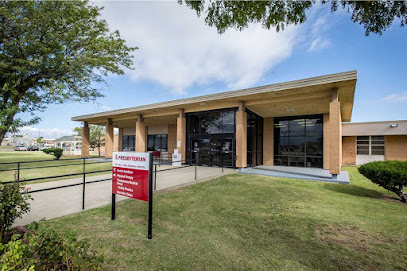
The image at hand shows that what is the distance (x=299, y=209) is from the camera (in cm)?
539

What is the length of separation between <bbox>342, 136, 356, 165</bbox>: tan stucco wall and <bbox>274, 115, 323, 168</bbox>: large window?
21.4 feet

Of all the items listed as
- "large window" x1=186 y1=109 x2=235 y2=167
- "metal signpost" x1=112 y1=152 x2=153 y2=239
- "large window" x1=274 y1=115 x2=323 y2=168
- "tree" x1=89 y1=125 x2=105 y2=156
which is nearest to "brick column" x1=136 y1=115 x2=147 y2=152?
"large window" x1=186 y1=109 x2=235 y2=167

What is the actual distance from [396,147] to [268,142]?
1117 cm

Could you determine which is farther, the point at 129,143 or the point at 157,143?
the point at 129,143

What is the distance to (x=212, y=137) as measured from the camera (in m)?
14.6

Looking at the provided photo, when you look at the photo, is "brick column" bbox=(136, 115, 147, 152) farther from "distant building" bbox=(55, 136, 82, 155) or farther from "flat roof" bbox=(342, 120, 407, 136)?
"distant building" bbox=(55, 136, 82, 155)

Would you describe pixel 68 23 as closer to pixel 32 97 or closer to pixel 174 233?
pixel 32 97

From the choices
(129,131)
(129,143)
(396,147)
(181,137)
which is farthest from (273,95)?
(129,143)

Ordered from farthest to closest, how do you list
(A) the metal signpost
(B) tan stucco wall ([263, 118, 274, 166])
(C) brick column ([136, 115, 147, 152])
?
(C) brick column ([136, 115, 147, 152]), (B) tan stucco wall ([263, 118, 274, 166]), (A) the metal signpost

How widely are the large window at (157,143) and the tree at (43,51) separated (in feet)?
44.5

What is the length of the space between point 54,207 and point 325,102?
45.3 ft

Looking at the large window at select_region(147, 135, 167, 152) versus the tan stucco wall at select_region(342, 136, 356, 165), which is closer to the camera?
the tan stucco wall at select_region(342, 136, 356, 165)

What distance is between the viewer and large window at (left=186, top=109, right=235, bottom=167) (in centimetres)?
1392

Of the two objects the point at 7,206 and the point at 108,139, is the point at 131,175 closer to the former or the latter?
the point at 7,206
